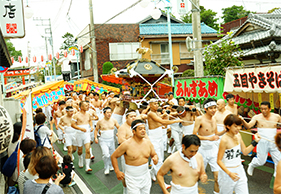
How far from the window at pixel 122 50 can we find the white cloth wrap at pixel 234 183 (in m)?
25.3

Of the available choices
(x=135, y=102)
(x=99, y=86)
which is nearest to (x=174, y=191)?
(x=135, y=102)

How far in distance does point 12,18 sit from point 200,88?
6370mm

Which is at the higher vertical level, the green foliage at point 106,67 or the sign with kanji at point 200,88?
the green foliage at point 106,67

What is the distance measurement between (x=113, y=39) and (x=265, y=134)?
24.0m

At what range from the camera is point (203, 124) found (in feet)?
20.0

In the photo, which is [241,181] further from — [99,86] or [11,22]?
[99,86]

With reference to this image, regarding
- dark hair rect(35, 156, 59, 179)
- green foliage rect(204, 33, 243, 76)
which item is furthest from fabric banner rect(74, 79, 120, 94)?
dark hair rect(35, 156, 59, 179)

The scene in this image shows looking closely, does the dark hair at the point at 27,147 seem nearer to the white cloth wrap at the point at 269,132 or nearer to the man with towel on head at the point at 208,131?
the man with towel on head at the point at 208,131

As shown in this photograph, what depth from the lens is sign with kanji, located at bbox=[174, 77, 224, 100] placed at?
29.6ft

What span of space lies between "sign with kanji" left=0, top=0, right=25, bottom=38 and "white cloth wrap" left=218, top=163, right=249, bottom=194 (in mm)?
5874

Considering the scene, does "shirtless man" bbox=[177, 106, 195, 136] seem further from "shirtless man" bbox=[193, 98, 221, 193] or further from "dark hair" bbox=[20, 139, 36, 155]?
"dark hair" bbox=[20, 139, 36, 155]

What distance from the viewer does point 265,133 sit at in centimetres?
661

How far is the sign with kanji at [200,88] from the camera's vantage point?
9023 millimetres

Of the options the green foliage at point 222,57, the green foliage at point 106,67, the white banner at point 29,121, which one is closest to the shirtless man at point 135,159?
the white banner at point 29,121
